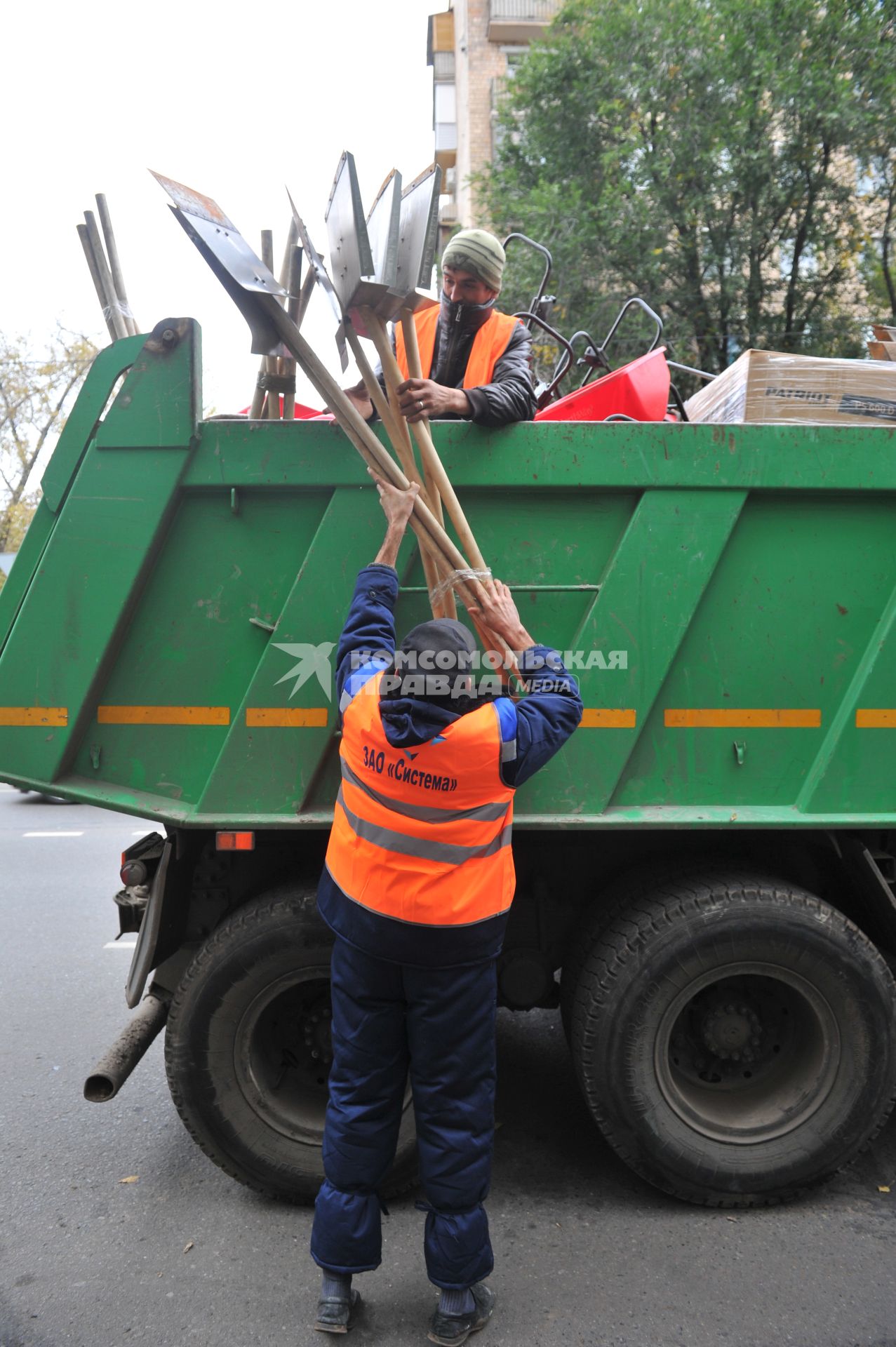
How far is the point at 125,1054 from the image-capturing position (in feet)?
10.3

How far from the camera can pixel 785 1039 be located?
3.16m

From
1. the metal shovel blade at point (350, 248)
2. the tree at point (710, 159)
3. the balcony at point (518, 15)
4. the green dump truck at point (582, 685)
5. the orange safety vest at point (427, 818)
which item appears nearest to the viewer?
the orange safety vest at point (427, 818)

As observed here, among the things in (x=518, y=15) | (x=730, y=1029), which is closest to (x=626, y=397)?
(x=730, y=1029)

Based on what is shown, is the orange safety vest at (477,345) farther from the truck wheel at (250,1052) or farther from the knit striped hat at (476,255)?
the truck wheel at (250,1052)

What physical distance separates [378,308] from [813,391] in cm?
142

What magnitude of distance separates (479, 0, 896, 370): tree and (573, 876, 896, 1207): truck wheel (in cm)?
1001

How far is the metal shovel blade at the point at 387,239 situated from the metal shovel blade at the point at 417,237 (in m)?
0.03

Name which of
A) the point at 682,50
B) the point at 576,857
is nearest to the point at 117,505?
the point at 576,857

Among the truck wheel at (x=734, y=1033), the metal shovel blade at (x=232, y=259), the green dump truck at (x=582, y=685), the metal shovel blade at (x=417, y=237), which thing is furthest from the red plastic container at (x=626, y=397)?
the truck wheel at (x=734, y=1033)

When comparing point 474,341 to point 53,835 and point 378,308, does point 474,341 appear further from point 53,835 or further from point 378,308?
point 53,835

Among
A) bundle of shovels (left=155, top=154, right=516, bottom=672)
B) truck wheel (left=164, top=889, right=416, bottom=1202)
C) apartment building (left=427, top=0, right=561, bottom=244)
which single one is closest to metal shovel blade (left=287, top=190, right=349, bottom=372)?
bundle of shovels (left=155, top=154, right=516, bottom=672)

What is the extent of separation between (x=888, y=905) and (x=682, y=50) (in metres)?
11.3

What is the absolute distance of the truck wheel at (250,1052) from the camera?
9.58 feet

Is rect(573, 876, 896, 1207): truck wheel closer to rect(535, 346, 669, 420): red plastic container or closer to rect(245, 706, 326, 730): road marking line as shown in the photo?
rect(245, 706, 326, 730): road marking line
